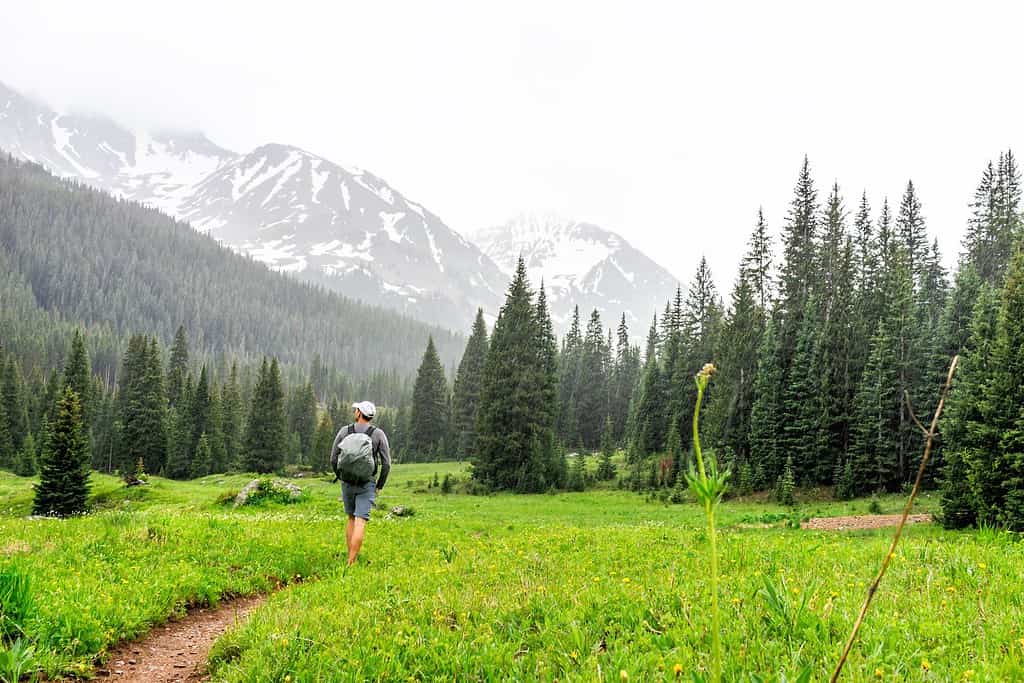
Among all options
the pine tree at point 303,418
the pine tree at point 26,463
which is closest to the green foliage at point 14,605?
the pine tree at point 26,463

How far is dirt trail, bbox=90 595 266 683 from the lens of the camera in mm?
6453

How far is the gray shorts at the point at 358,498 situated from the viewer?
10.9 m

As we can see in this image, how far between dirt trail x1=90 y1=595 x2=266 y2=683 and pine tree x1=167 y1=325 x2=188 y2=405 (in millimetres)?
94905

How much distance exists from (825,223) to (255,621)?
4908 cm

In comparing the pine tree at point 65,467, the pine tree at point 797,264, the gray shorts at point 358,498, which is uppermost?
the pine tree at point 797,264

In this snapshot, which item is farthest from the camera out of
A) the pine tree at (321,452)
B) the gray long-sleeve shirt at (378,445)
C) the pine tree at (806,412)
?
the pine tree at (321,452)

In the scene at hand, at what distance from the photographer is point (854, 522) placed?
23672 millimetres

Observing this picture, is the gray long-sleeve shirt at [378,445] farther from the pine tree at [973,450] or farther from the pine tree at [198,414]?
the pine tree at [198,414]

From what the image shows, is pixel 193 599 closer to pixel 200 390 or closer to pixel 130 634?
pixel 130 634

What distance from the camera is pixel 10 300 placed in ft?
617

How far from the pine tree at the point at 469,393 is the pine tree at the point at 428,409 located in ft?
11.5

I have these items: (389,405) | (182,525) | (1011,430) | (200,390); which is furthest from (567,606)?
(389,405)

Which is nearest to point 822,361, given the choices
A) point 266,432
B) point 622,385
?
point 622,385

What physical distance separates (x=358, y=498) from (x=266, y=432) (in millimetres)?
71979
